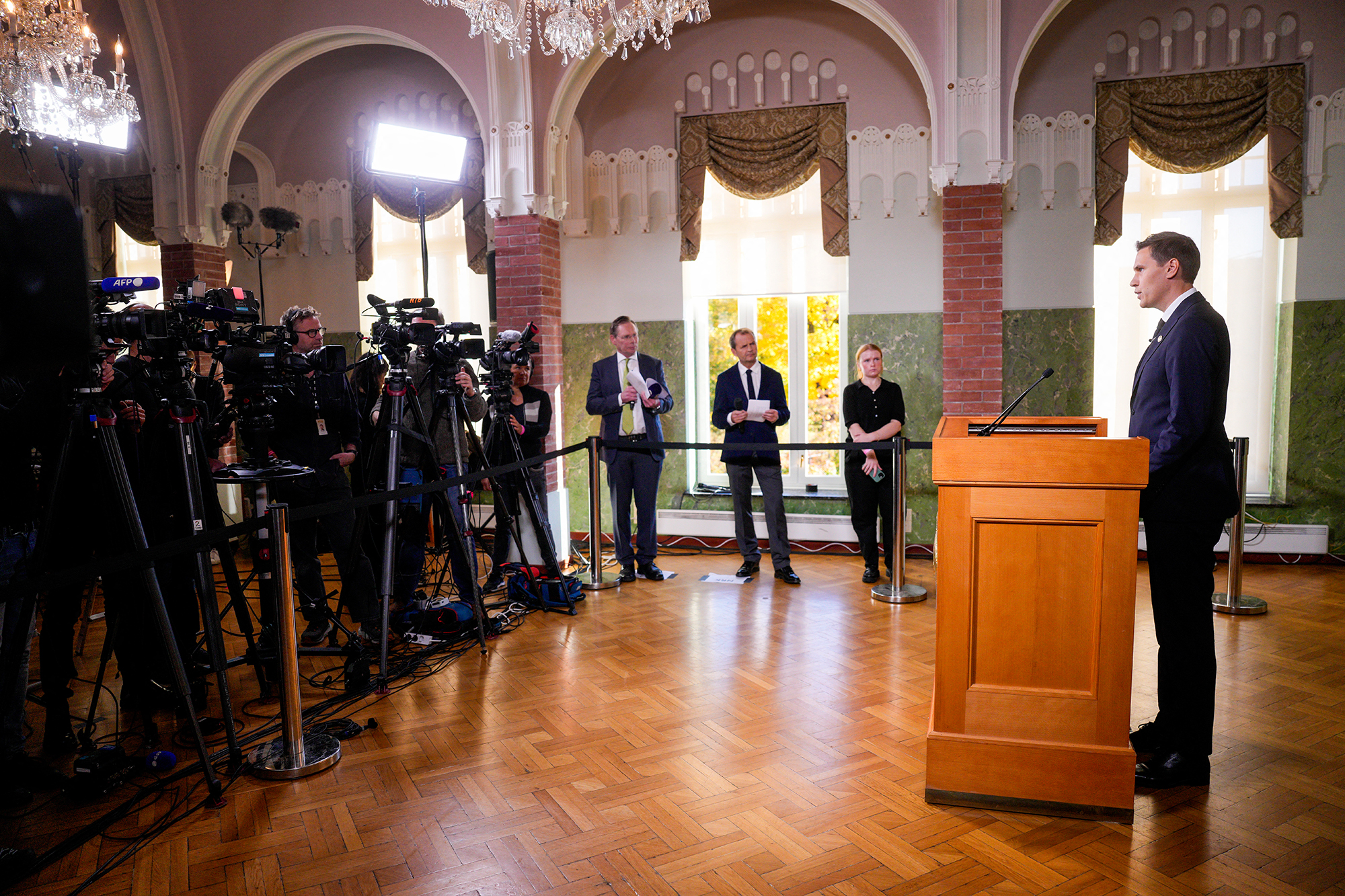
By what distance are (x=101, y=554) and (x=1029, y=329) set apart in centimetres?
556

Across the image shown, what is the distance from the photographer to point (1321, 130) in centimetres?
561

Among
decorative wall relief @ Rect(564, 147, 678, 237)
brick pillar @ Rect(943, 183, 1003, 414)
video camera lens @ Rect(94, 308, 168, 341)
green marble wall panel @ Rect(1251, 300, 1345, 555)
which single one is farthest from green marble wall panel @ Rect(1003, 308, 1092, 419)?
video camera lens @ Rect(94, 308, 168, 341)

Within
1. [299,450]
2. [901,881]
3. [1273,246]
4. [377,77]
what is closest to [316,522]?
[299,450]

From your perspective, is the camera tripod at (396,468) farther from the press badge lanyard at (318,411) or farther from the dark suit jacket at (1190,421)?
the dark suit jacket at (1190,421)

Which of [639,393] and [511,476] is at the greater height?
[639,393]

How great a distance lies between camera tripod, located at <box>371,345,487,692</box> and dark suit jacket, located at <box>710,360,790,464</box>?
1.88 meters

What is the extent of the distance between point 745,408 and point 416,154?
2.75 meters

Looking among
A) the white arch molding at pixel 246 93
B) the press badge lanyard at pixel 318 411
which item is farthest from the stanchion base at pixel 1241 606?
the white arch molding at pixel 246 93

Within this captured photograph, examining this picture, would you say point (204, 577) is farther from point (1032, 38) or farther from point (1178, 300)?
point (1032, 38)

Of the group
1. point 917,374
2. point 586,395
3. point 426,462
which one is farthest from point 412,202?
Result: point 917,374

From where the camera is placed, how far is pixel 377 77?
23.8 ft

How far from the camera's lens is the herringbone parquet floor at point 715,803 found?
226cm

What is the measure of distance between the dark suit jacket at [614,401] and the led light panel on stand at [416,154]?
67.2 inches

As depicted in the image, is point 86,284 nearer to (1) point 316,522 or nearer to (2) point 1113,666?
(2) point 1113,666
